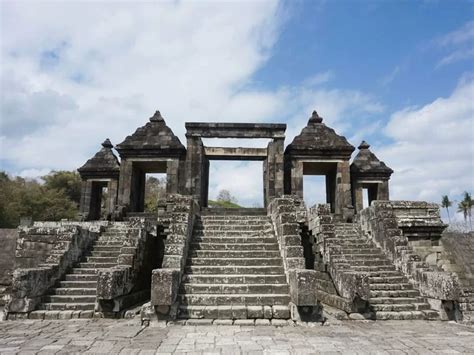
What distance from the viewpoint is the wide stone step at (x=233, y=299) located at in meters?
6.31

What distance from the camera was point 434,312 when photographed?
6645 mm

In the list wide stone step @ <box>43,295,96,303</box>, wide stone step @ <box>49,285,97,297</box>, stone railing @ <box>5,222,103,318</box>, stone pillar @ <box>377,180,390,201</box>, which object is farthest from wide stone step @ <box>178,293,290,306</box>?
stone pillar @ <box>377,180,390,201</box>

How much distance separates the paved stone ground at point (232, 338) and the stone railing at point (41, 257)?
555 millimetres

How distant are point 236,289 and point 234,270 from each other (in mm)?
639

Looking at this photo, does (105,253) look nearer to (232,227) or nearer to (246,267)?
(232,227)

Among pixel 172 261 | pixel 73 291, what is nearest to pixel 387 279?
pixel 172 261

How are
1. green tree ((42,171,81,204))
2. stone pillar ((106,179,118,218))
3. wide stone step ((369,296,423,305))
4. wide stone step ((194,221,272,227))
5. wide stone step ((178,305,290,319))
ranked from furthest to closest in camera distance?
green tree ((42,171,81,204)), stone pillar ((106,179,118,218)), wide stone step ((194,221,272,227)), wide stone step ((369,296,423,305)), wide stone step ((178,305,290,319))

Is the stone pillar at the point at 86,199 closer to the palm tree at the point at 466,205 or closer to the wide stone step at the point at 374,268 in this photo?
the wide stone step at the point at 374,268

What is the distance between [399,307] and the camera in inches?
268

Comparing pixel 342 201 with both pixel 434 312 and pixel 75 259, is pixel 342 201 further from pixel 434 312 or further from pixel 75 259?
pixel 75 259

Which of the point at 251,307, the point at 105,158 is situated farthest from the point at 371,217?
the point at 105,158

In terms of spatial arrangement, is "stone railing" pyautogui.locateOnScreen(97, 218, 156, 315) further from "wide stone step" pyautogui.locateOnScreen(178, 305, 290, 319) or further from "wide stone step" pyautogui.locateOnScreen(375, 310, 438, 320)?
"wide stone step" pyautogui.locateOnScreen(375, 310, 438, 320)

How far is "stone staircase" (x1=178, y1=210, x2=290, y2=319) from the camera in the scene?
6.11 meters

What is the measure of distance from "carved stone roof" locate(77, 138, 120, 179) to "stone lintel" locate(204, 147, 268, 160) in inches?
203
